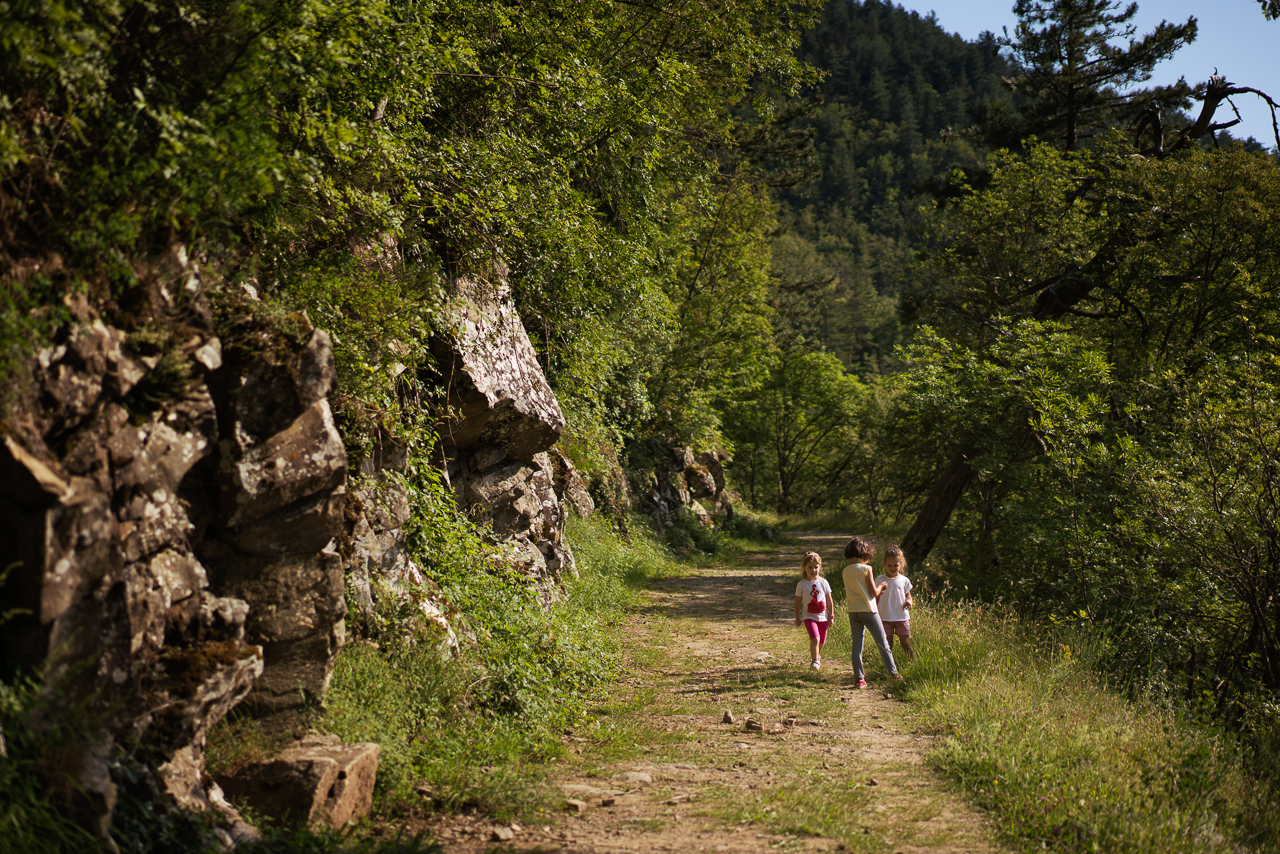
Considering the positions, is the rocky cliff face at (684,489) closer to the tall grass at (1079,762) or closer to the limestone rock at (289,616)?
the tall grass at (1079,762)

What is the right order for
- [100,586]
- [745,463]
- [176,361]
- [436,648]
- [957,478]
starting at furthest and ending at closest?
[745,463] < [957,478] < [436,648] < [176,361] < [100,586]

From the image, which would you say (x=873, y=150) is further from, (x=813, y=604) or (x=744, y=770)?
(x=744, y=770)

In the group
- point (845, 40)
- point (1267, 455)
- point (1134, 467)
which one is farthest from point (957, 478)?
point (845, 40)

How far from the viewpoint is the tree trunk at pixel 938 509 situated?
48.9 feet

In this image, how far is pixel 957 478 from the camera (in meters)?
14.9

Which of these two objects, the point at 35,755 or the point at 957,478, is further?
the point at 957,478

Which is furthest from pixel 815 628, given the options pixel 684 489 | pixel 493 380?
pixel 684 489

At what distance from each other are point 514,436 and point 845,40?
12367 centimetres

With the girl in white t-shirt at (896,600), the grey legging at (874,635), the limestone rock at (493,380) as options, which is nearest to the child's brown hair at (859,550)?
the girl in white t-shirt at (896,600)

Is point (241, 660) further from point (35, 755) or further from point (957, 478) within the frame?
point (957, 478)

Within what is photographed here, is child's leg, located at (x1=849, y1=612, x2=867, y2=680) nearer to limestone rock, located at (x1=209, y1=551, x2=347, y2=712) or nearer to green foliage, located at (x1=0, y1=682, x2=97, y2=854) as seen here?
limestone rock, located at (x1=209, y1=551, x2=347, y2=712)

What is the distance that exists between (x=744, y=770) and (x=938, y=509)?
11097mm

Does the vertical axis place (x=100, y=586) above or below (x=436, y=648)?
above

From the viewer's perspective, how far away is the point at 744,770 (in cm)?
544
